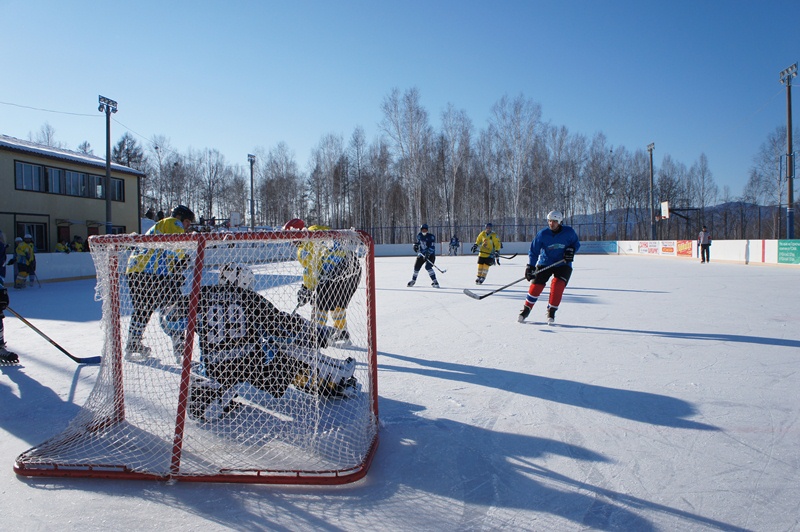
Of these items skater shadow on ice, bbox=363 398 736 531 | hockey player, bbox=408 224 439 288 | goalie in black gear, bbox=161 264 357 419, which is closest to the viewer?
skater shadow on ice, bbox=363 398 736 531

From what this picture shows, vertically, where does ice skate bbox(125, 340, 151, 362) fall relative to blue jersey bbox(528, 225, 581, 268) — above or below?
below

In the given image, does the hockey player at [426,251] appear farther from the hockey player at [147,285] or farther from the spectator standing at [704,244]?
the spectator standing at [704,244]

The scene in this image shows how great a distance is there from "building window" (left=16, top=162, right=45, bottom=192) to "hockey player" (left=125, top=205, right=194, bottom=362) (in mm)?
21404

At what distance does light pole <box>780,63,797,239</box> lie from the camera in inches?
725

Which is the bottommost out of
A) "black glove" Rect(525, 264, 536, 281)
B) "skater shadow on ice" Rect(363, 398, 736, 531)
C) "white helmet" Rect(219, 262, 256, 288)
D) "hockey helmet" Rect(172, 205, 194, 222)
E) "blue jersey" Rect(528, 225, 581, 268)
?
"skater shadow on ice" Rect(363, 398, 736, 531)

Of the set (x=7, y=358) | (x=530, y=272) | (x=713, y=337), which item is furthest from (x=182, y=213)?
(x=713, y=337)

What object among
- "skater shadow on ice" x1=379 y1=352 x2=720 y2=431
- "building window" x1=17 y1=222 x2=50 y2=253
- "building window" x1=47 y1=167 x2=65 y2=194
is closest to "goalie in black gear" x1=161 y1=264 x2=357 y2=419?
"skater shadow on ice" x1=379 y1=352 x2=720 y2=431

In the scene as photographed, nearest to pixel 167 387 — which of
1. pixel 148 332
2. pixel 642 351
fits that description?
pixel 148 332

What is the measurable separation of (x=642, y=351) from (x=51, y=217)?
23.8 metres

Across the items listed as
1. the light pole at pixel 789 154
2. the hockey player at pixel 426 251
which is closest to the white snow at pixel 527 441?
the hockey player at pixel 426 251

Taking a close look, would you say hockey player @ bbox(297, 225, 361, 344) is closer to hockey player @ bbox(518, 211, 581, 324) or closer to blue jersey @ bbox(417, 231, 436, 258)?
hockey player @ bbox(518, 211, 581, 324)

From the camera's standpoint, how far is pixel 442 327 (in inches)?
238

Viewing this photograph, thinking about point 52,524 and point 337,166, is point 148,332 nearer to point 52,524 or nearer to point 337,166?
point 52,524

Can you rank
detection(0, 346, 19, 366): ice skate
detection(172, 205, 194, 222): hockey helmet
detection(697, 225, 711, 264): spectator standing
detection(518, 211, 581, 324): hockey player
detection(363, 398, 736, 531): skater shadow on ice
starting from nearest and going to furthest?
detection(363, 398, 736, 531): skater shadow on ice, detection(172, 205, 194, 222): hockey helmet, detection(0, 346, 19, 366): ice skate, detection(518, 211, 581, 324): hockey player, detection(697, 225, 711, 264): spectator standing
